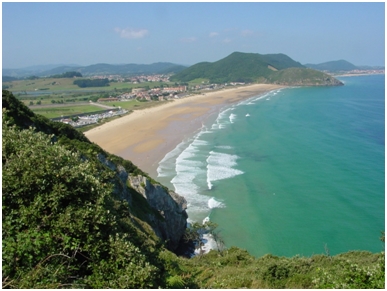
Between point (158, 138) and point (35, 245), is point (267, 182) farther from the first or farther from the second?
point (35, 245)

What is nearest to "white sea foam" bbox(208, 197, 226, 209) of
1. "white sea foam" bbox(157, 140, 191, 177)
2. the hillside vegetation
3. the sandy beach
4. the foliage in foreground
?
"white sea foam" bbox(157, 140, 191, 177)

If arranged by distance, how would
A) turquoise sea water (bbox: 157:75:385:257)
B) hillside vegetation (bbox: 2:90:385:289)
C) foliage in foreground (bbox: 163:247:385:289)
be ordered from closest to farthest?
hillside vegetation (bbox: 2:90:385:289) < foliage in foreground (bbox: 163:247:385:289) < turquoise sea water (bbox: 157:75:385:257)

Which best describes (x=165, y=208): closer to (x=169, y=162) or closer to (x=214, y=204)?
(x=214, y=204)

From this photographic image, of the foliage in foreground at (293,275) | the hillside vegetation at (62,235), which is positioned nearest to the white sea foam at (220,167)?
the foliage in foreground at (293,275)

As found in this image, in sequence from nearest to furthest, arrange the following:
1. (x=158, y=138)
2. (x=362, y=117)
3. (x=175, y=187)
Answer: (x=175, y=187) < (x=158, y=138) < (x=362, y=117)

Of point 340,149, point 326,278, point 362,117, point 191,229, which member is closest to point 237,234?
point 191,229

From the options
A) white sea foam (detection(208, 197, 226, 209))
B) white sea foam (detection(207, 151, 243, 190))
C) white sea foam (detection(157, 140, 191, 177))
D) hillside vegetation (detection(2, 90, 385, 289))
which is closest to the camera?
hillside vegetation (detection(2, 90, 385, 289))

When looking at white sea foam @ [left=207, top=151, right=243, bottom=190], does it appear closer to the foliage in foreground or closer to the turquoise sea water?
the turquoise sea water
